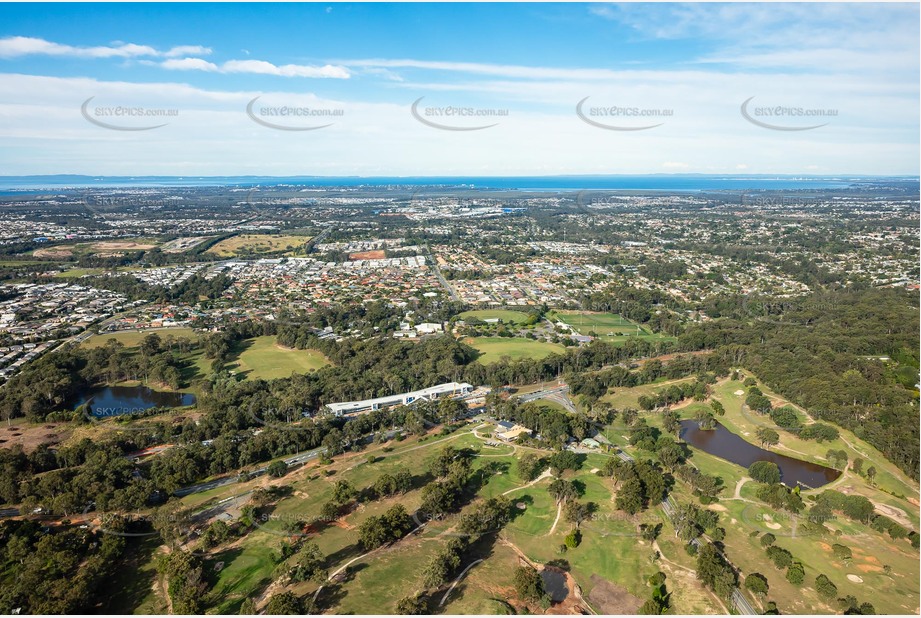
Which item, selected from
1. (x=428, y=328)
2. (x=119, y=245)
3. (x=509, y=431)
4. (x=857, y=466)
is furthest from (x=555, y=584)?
(x=119, y=245)

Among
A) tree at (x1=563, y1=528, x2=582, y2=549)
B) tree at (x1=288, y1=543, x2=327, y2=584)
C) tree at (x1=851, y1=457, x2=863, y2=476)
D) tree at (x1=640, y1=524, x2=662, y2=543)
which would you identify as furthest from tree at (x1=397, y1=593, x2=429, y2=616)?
tree at (x1=851, y1=457, x2=863, y2=476)

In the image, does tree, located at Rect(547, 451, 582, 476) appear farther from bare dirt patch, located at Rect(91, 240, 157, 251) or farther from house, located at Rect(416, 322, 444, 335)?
bare dirt patch, located at Rect(91, 240, 157, 251)

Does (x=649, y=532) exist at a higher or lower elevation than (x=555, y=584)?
higher

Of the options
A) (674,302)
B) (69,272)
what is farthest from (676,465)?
(69,272)

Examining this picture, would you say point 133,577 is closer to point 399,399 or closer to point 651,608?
point 399,399

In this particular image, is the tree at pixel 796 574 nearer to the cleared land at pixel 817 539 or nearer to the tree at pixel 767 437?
the cleared land at pixel 817 539
